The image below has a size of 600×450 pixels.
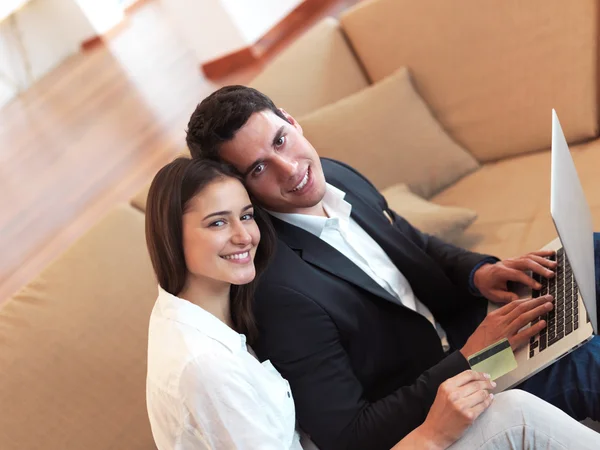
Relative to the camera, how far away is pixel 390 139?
2.06 meters

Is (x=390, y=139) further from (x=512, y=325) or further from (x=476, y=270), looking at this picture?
(x=512, y=325)

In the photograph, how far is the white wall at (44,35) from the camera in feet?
19.9

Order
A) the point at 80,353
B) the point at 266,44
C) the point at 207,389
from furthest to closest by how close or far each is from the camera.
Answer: the point at 266,44, the point at 80,353, the point at 207,389

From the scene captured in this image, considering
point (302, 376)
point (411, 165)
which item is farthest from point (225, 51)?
point (302, 376)

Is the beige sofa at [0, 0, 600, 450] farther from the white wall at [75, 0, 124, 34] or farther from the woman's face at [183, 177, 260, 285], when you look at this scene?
the white wall at [75, 0, 124, 34]

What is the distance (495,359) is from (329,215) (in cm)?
48

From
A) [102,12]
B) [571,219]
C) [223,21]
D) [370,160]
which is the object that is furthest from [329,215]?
[102,12]

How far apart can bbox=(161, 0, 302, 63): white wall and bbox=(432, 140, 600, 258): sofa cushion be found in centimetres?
247

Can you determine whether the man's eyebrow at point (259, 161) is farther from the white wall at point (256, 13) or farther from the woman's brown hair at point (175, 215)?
the white wall at point (256, 13)

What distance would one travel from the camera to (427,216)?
1813 mm

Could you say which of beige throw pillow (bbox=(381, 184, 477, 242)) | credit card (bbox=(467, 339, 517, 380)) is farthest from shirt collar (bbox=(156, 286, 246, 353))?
beige throw pillow (bbox=(381, 184, 477, 242))

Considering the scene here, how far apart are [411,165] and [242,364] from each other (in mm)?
1162

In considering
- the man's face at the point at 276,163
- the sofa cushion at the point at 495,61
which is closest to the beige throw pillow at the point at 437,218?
the sofa cushion at the point at 495,61

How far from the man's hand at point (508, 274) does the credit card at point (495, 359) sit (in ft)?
0.68
